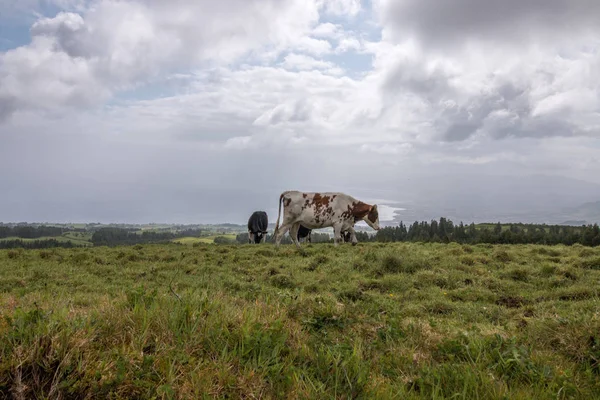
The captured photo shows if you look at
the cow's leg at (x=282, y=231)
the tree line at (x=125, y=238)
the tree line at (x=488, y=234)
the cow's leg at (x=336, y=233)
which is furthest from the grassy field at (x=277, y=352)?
the tree line at (x=125, y=238)

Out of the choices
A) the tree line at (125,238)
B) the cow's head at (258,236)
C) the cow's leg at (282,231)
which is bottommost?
the tree line at (125,238)

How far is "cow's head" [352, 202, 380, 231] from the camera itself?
20078 mm

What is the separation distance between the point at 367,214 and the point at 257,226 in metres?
12.2

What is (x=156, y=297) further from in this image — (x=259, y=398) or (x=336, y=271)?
(x=336, y=271)

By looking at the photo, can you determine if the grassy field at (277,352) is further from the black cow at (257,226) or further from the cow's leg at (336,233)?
the black cow at (257,226)

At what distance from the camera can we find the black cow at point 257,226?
99.3ft

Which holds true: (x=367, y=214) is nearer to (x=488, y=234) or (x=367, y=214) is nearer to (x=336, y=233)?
(x=336, y=233)

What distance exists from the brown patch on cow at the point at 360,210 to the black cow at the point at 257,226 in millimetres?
11839

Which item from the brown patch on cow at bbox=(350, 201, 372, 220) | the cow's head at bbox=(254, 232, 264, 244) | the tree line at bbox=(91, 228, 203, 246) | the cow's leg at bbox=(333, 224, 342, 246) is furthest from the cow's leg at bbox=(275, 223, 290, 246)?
the tree line at bbox=(91, 228, 203, 246)

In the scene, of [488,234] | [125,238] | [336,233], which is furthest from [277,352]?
[125,238]

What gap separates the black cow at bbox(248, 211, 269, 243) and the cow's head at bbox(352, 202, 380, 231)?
38.1 feet

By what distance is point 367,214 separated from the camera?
2034cm

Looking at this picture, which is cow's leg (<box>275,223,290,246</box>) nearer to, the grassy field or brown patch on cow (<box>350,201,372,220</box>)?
brown patch on cow (<box>350,201,372,220</box>)

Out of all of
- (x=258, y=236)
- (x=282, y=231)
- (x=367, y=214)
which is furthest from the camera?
(x=258, y=236)
